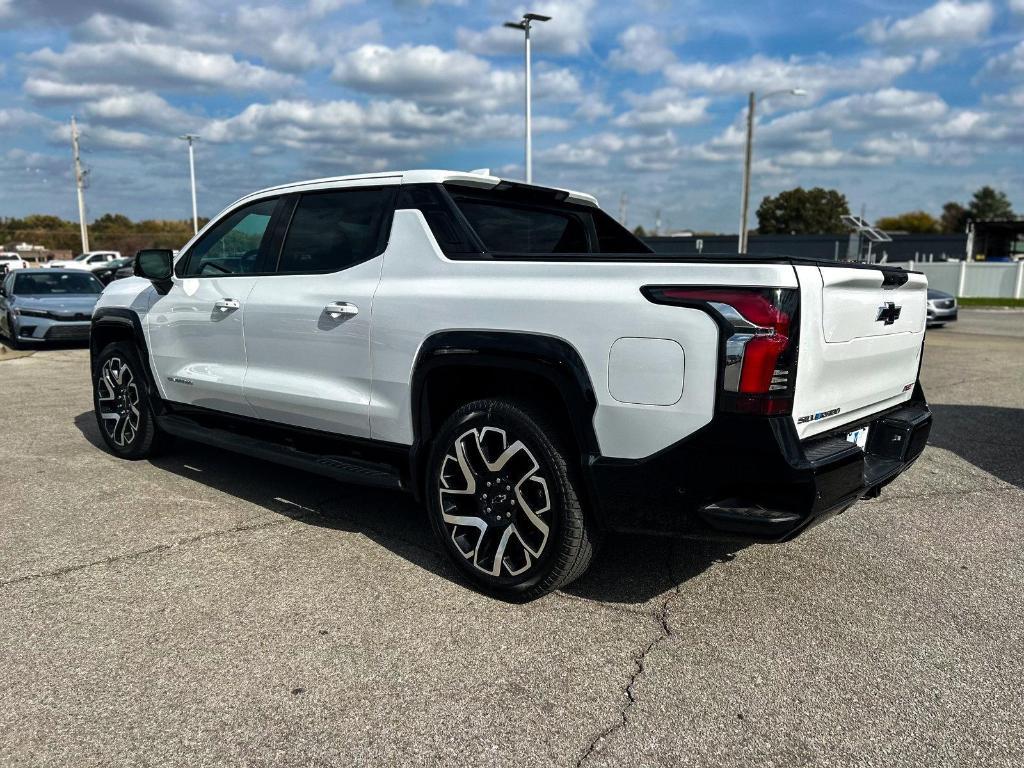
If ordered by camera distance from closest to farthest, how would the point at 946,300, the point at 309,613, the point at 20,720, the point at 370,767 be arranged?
1. the point at 370,767
2. the point at 20,720
3. the point at 309,613
4. the point at 946,300

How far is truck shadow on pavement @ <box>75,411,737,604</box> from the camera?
386 cm

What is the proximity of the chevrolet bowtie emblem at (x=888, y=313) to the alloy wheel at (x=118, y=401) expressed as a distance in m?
4.74

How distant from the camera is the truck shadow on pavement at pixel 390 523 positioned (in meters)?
3.86

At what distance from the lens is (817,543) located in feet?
14.3

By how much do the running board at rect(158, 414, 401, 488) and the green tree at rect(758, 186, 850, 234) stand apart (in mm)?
85243

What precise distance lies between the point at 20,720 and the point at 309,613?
109cm

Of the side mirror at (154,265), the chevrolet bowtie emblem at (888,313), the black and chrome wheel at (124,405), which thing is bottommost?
the black and chrome wheel at (124,405)

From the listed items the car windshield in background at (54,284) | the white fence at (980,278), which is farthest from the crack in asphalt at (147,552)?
the white fence at (980,278)

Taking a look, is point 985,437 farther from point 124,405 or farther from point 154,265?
point 124,405

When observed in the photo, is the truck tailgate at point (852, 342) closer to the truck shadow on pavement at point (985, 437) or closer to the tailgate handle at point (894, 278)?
the tailgate handle at point (894, 278)

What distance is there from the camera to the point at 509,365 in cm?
345

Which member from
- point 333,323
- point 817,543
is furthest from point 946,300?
point 333,323

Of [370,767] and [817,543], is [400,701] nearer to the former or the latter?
[370,767]

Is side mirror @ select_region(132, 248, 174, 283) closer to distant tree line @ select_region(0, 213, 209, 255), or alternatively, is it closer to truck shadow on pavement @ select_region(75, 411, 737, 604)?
truck shadow on pavement @ select_region(75, 411, 737, 604)
